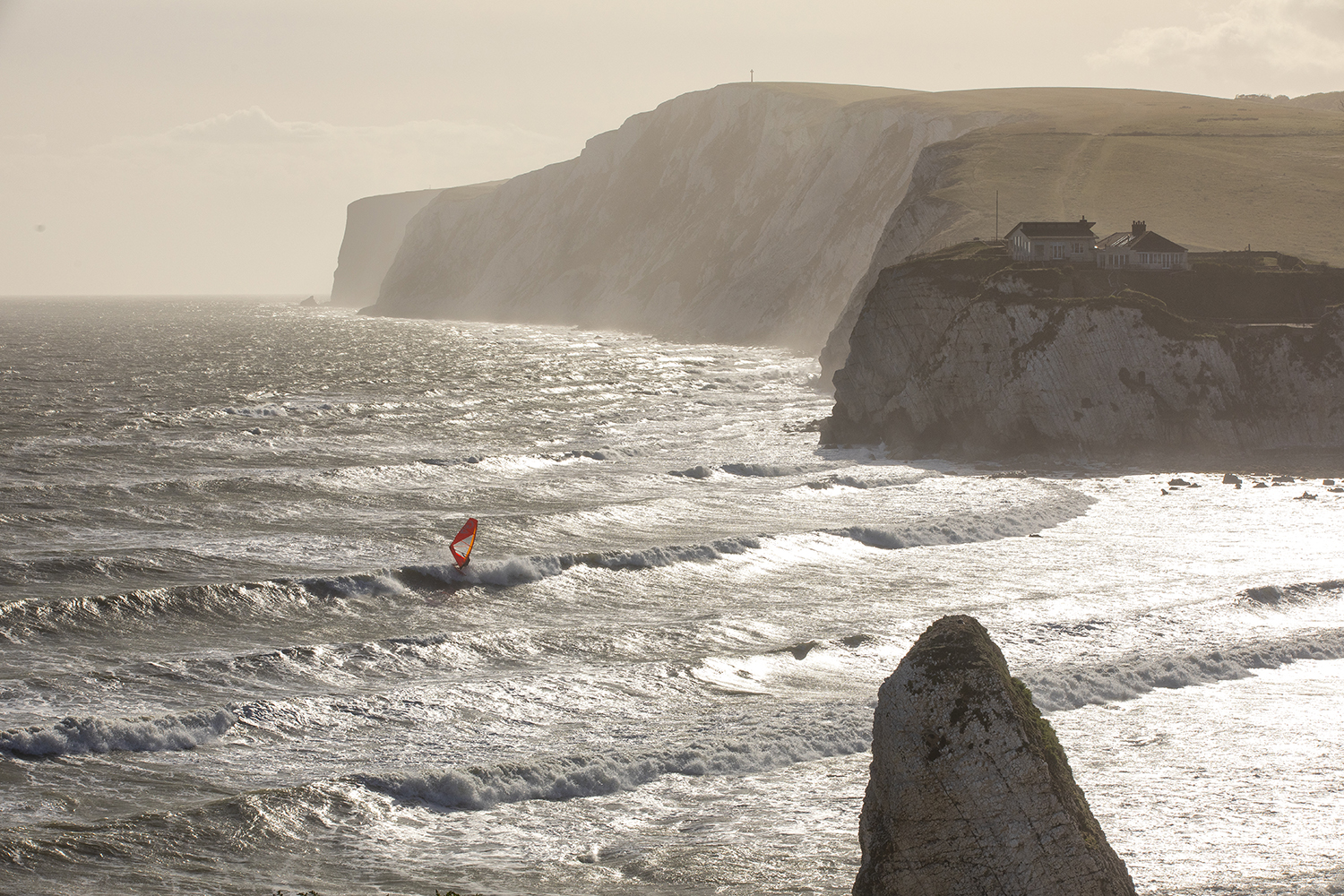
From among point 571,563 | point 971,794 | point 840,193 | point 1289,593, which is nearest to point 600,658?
point 571,563

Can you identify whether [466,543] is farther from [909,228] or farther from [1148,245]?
[909,228]

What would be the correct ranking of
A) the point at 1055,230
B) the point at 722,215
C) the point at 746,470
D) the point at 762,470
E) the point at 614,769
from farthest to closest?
the point at 722,215 → the point at 1055,230 → the point at 762,470 → the point at 746,470 → the point at 614,769

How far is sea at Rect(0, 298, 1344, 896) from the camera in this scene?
→ 53.4ft

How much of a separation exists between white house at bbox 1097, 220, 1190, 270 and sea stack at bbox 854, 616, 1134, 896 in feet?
177

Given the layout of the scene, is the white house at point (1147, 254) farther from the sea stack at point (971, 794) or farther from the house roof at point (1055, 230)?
the sea stack at point (971, 794)

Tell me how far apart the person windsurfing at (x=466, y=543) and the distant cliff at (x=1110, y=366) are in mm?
28349

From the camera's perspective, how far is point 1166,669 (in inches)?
925

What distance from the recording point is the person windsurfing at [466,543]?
32.1 m

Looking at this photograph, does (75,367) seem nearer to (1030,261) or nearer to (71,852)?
(1030,261)

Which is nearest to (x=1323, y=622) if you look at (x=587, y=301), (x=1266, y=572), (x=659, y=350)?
(x=1266, y=572)

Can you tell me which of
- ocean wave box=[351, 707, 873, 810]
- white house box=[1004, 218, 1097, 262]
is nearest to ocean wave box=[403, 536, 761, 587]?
ocean wave box=[351, 707, 873, 810]

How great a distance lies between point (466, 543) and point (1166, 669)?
1893 centimetres

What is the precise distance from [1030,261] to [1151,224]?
15.3 meters

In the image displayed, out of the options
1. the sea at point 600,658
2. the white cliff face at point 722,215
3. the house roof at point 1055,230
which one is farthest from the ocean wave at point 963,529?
the white cliff face at point 722,215
